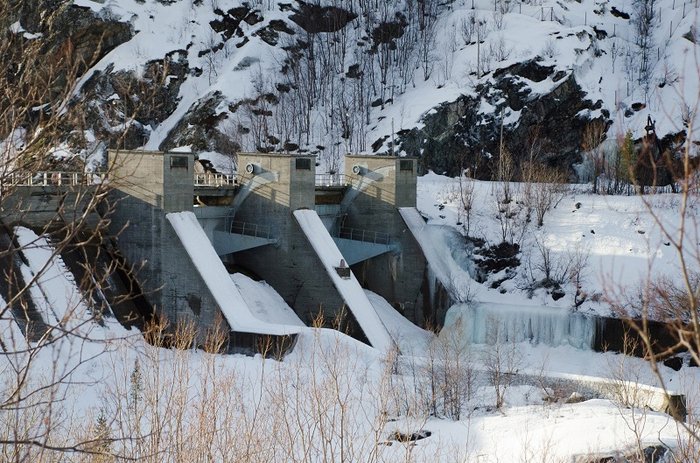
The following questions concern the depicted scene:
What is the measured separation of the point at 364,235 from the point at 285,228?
4.57 meters

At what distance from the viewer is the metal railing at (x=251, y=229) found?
88.4 ft

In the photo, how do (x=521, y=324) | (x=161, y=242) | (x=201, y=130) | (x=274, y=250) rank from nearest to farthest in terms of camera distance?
1. (x=161, y=242)
2. (x=274, y=250)
3. (x=521, y=324)
4. (x=201, y=130)

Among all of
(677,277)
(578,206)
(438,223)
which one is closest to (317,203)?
(438,223)

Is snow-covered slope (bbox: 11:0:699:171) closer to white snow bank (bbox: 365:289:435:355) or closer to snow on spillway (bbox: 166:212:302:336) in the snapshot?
white snow bank (bbox: 365:289:435:355)

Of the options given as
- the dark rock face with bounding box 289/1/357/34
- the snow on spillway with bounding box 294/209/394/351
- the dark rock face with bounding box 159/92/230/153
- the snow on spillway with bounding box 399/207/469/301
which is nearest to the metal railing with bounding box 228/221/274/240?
the snow on spillway with bounding box 294/209/394/351

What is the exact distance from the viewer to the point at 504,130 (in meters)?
41.3

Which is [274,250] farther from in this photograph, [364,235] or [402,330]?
[402,330]

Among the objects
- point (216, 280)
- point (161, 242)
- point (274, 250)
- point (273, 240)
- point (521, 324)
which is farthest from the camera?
point (521, 324)

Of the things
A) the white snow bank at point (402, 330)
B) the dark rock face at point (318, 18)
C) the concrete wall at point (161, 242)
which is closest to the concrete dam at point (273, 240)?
the concrete wall at point (161, 242)

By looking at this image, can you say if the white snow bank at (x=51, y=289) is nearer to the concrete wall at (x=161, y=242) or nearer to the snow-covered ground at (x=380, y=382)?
the snow-covered ground at (x=380, y=382)

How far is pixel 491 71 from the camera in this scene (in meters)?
43.5

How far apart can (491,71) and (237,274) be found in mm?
21789

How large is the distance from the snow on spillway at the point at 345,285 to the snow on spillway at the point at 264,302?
172cm

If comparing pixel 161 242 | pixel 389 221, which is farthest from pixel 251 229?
pixel 389 221
